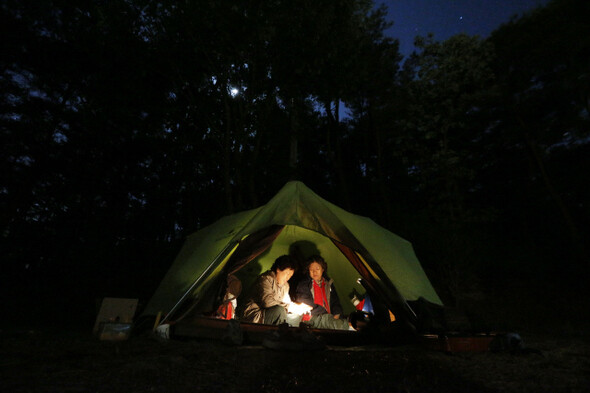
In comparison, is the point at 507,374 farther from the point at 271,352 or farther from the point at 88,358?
the point at 88,358

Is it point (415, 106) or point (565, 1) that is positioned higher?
point (565, 1)

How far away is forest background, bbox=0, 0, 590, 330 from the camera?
8438 millimetres

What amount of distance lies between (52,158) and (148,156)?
141 inches

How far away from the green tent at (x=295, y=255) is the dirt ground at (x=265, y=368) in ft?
2.01

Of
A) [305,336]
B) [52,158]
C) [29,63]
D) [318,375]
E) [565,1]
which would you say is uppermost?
[565,1]

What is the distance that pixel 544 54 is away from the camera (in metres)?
11.5

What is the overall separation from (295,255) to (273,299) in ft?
3.75

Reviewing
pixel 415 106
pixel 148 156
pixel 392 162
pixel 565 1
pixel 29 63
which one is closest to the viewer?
pixel 29 63

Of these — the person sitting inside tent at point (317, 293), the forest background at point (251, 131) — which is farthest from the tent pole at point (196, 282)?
the forest background at point (251, 131)

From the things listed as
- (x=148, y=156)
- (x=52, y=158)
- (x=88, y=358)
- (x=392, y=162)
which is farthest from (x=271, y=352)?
(x=392, y=162)

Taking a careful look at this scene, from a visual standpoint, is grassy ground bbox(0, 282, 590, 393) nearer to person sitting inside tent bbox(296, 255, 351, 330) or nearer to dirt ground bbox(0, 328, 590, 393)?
dirt ground bbox(0, 328, 590, 393)

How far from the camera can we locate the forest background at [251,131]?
27.7 ft

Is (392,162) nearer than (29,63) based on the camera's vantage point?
No

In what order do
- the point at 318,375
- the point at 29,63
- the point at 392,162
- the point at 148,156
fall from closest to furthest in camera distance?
the point at 318,375 < the point at 29,63 < the point at 148,156 < the point at 392,162
